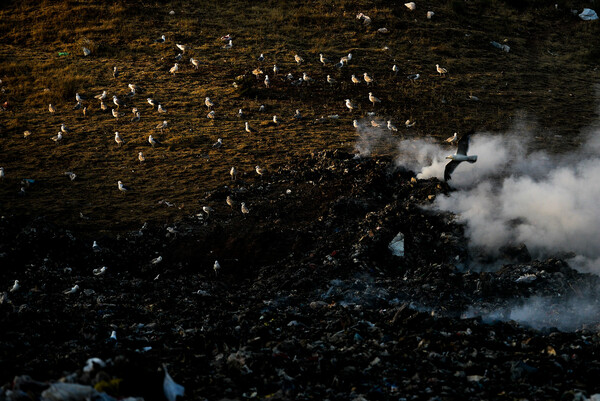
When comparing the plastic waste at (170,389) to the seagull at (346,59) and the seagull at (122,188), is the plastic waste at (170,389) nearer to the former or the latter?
the seagull at (122,188)

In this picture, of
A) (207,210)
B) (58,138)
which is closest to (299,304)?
(207,210)

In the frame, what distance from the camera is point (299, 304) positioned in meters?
9.34

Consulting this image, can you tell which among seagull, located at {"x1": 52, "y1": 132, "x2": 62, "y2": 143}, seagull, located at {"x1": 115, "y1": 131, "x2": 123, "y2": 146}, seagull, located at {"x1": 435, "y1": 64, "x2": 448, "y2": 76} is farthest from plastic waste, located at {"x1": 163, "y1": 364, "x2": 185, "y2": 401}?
seagull, located at {"x1": 435, "y1": 64, "x2": 448, "y2": 76}

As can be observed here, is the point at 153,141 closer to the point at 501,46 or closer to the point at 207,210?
the point at 207,210

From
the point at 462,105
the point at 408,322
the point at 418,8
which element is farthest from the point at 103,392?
the point at 418,8

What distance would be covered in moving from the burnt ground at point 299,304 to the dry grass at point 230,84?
2.13m

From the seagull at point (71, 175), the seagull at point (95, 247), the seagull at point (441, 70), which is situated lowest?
the seagull at point (95, 247)

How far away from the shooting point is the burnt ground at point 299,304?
21.7 ft

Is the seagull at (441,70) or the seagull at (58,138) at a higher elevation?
the seagull at (441,70)

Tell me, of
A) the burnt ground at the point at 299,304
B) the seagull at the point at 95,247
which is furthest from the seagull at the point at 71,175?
the seagull at the point at 95,247

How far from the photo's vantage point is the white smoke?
10492 mm

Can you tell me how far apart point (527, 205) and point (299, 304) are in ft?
17.1

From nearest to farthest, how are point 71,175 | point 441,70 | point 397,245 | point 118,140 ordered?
point 397,245, point 71,175, point 118,140, point 441,70

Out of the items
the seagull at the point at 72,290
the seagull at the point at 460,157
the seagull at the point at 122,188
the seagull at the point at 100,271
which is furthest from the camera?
the seagull at the point at 122,188
